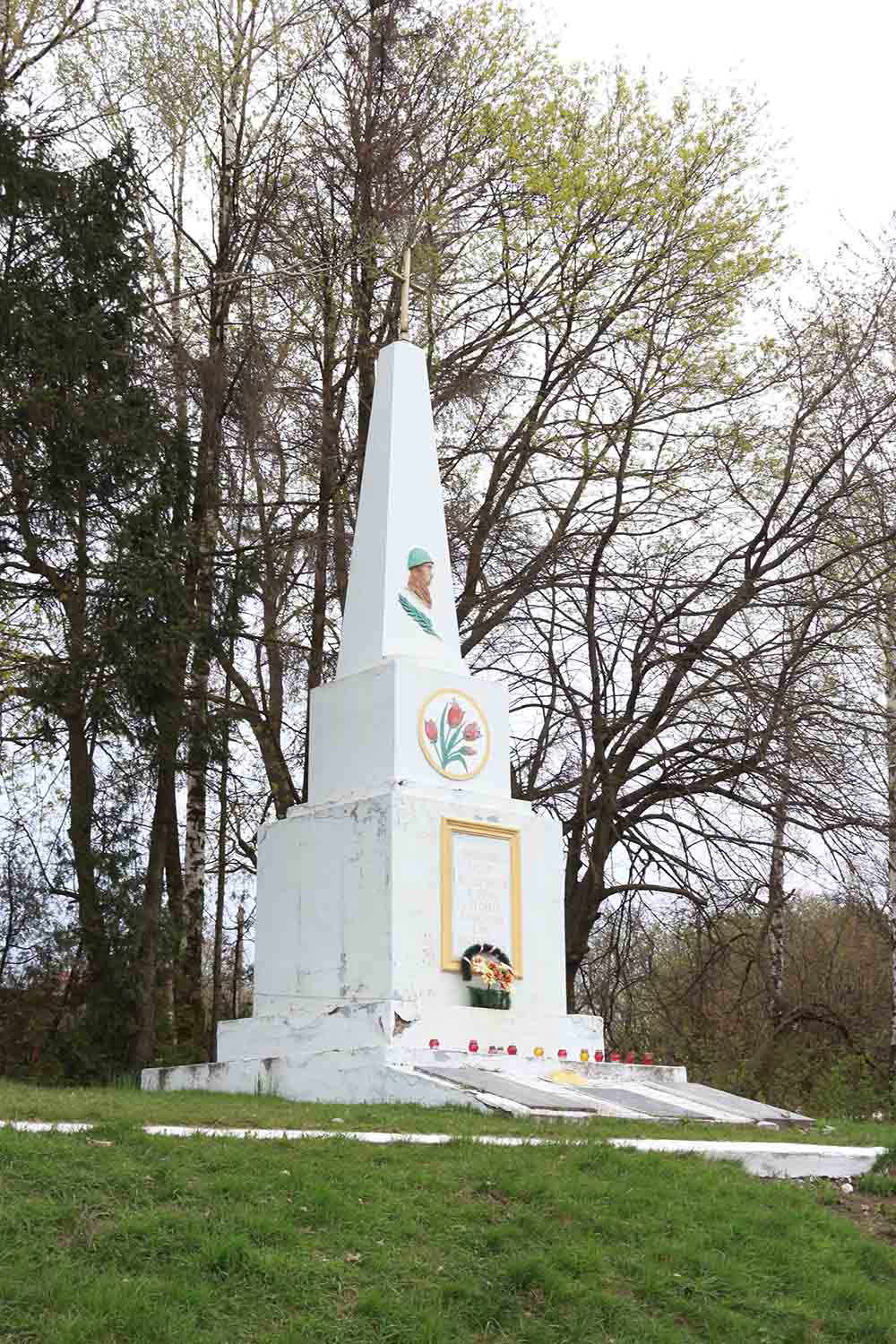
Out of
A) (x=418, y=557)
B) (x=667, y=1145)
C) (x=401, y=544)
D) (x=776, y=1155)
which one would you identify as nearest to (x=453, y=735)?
(x=418, y=557)

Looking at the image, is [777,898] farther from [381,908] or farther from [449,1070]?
[449,1070]

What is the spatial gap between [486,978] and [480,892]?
0.83 meters

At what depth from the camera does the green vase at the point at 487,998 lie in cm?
1206

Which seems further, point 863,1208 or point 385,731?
point 385,731

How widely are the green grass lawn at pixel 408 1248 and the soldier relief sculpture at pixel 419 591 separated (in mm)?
7118

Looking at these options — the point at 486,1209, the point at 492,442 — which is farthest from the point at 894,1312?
the point at 492,442

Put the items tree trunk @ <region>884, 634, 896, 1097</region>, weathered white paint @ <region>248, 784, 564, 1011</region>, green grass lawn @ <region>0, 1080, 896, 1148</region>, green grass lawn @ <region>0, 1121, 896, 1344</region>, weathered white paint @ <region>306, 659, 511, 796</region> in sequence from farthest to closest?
tree trunk @ <region>884, 634, 896, 1097</region>, weathered white paint @ <region>306, 659, 511, 796</region>, weathered white paint @ <region>248, 784, 564, 1011</region>, green grass lawn @ <region>0, 1080, 896, 1148</region>, green grass lawn @ <region>0, 1121, 896, 1344</region>

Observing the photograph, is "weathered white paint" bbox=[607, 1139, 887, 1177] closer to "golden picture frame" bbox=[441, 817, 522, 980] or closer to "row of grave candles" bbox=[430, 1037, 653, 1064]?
"row of grave candles" bbox=[430, 1037, 653, 1064]

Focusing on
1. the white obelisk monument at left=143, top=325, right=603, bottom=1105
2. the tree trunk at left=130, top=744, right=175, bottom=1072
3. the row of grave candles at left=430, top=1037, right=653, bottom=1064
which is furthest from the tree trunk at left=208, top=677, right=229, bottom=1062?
the row of grave candles at left=430, top=1037, right=653, bottom=1064

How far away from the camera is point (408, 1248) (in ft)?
19.5

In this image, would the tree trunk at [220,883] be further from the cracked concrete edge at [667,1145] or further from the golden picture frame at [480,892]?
the cracked concrete edge at [667,1145]

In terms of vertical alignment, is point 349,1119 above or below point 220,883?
below

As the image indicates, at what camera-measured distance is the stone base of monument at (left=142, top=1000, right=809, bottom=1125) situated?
994 centimetres

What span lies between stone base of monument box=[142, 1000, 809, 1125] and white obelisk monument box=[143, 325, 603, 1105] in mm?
20
